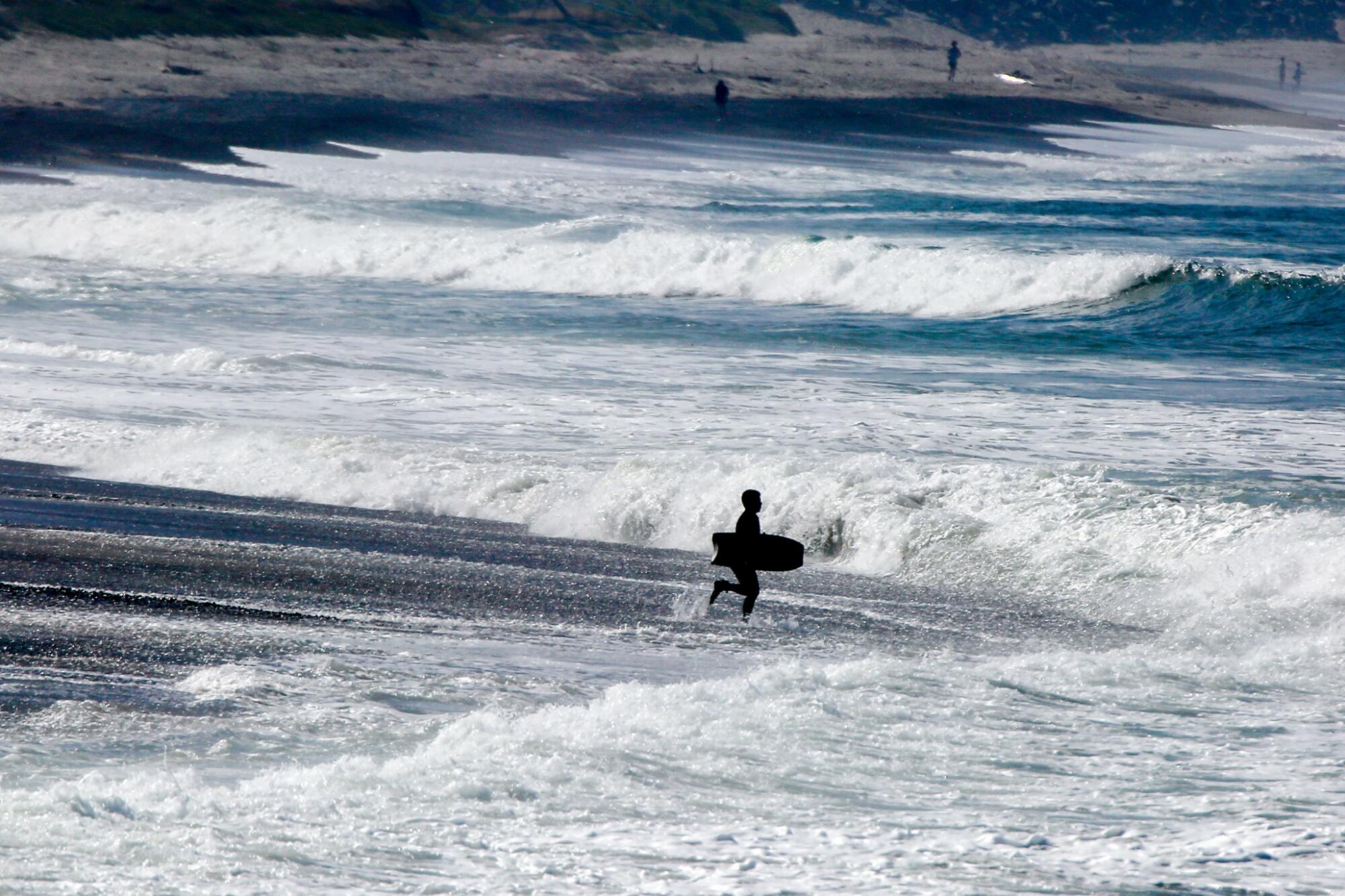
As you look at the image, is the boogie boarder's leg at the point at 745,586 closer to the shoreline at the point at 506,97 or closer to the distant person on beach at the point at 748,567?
the distant person on beach at the point at 748,567

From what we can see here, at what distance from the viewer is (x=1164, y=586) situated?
923 centimetres

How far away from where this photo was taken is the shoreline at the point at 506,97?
157 feet

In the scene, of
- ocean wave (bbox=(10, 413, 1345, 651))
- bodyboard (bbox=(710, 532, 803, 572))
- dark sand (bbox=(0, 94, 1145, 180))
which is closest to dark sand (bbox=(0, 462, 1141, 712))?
ocean wave (bbox=(10, 413, 1345, 651))

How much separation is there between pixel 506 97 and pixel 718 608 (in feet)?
180

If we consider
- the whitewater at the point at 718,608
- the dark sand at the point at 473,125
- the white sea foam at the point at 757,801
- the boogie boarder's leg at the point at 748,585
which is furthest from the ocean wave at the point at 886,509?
the dark sand at the point at 473,125

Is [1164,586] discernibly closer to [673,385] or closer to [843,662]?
[843,662]

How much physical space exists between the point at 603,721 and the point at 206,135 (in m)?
43.6

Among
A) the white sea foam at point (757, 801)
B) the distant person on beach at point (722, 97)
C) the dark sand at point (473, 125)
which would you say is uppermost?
the distant person on beach at point (722, 97)

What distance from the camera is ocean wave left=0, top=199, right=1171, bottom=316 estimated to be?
81.7ft

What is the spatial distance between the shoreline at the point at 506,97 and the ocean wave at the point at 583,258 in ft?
27.1

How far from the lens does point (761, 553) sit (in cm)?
634

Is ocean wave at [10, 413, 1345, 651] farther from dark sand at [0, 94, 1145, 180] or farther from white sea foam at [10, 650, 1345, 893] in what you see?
dark sand at [0, 94, 1145, 180]

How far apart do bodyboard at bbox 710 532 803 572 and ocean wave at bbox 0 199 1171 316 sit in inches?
693

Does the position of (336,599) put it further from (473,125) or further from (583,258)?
(473,125)
